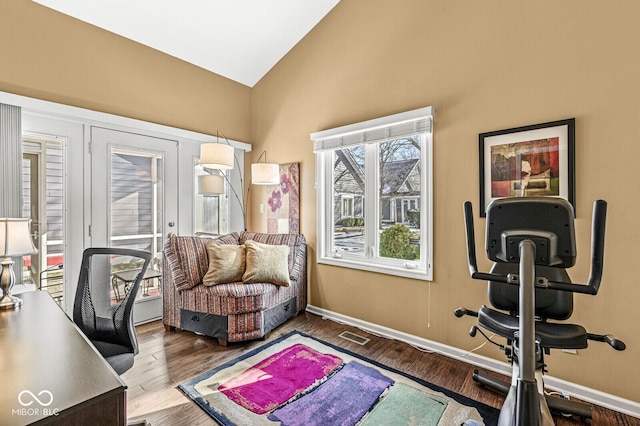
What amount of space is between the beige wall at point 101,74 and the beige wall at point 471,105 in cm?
98

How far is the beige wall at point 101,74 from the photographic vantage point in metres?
2.52

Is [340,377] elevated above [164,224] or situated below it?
below

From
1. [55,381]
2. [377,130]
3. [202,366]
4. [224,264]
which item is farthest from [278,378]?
[377,130]

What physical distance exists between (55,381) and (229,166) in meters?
2.40

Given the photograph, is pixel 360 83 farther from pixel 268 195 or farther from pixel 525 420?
pixel 525 420

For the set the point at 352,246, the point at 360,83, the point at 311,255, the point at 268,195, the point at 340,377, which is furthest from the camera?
the point at 268,195

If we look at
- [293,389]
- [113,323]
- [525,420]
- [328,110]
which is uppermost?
[328,110]

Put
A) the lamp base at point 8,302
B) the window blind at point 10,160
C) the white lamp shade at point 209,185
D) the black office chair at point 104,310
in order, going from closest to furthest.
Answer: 1. the lamp base at point 8,302
2. the black office chair at point 104,310
3. the window blind at point 10,160
4. the white lamp shade at point 209,185

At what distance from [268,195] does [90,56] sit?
7.39ft

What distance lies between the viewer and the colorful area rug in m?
1.83

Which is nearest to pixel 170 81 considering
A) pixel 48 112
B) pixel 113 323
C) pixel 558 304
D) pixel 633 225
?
pixel 48 112

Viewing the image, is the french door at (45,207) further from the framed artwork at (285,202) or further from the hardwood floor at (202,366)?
the framed artwork at (285,202)

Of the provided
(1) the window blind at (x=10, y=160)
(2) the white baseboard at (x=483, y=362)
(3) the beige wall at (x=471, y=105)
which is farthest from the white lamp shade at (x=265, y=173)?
(1) the window blind at (x=10, y=160)

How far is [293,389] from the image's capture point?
2098 mm
